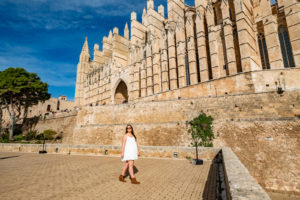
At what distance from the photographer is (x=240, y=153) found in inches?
403

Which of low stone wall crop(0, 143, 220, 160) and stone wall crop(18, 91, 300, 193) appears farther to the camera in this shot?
stone wall crop(18, 91, 300, 193)

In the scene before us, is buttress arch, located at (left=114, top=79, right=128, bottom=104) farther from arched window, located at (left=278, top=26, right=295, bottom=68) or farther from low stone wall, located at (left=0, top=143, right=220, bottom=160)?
arched window, located at (left=278, top=26, right=295, bottom=68)

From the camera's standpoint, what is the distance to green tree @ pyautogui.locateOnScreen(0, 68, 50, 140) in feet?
75.7

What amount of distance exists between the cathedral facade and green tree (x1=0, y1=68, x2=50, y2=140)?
14.0 metres

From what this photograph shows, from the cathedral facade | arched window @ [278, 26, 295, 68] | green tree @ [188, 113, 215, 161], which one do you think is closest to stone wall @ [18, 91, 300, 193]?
green tree @ [188, 113, 215, 161]

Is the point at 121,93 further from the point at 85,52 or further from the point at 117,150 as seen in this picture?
the point at 117,150

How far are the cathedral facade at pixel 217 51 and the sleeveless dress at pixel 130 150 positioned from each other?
488 inches

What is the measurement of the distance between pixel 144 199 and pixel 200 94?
1603 cm

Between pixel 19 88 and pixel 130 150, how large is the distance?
26.9 metres

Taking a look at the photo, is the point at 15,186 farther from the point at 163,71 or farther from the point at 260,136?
the point at 163,71

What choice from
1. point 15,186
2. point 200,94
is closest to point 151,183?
point 15,186

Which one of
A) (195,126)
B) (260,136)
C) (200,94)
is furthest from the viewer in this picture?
(200,94)

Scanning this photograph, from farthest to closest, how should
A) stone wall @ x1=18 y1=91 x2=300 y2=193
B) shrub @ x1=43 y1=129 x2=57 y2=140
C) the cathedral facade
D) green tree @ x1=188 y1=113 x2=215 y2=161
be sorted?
shrub @ x1=43 y1=129 x2=57 y2=140
the cathedral facade
green tree @ x1=188 y1=113 x2=215 y2=161
stone wall @ x1=18 y1=91 x2=300 y2=193

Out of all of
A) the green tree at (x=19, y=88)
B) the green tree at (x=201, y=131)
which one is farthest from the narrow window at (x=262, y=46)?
the green tree at (x=19, y=88)
